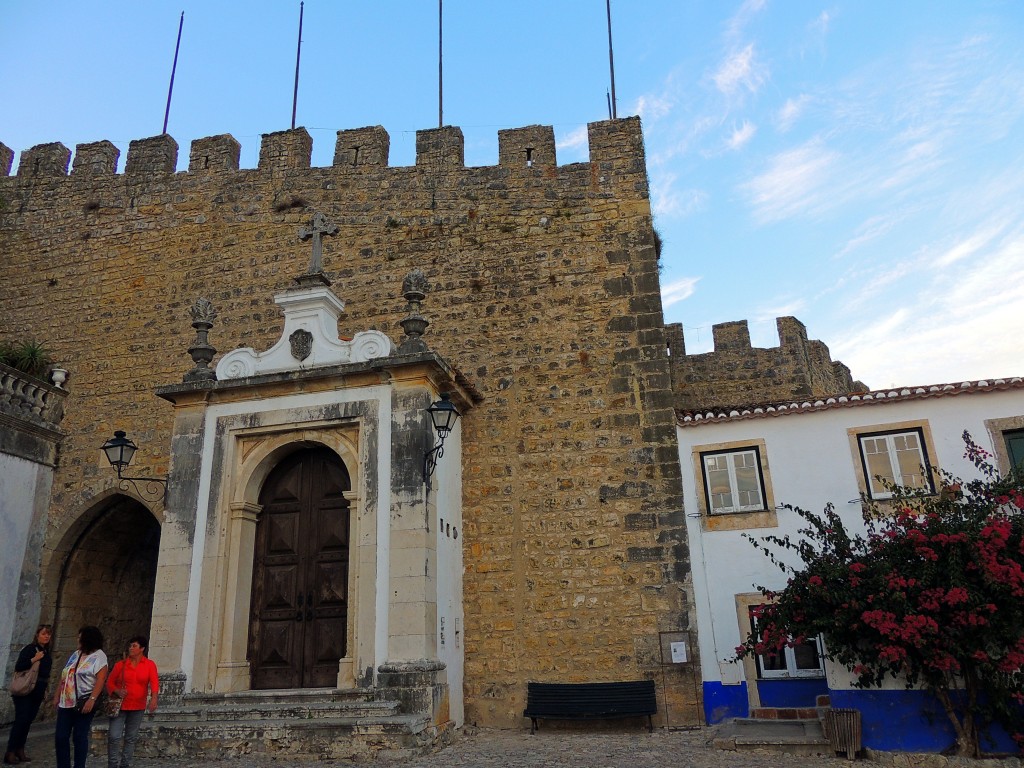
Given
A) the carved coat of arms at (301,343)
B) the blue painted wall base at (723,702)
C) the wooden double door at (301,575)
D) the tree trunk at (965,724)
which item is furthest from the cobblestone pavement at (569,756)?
the carved coat of arms at (301,343)

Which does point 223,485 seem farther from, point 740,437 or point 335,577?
point 740,437

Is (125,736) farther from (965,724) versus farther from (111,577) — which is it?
(965,724)

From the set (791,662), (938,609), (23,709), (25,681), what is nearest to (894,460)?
(791,662)

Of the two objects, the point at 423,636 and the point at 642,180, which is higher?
the point at 642,180

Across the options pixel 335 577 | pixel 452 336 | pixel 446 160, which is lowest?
pixel 335 577

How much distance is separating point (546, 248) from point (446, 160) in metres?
2.32

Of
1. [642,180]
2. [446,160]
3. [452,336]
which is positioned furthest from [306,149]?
[642,180]

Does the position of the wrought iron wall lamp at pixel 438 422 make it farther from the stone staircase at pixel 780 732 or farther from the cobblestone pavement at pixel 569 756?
the stone staircase at pixel 780 732

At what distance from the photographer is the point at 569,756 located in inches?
290

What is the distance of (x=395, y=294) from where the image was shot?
11.7 m

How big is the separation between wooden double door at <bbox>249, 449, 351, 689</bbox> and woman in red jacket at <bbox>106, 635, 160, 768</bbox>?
7.72 feet

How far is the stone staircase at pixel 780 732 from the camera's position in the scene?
7539 mm

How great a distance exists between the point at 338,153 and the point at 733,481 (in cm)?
807

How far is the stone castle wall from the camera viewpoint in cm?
1459
